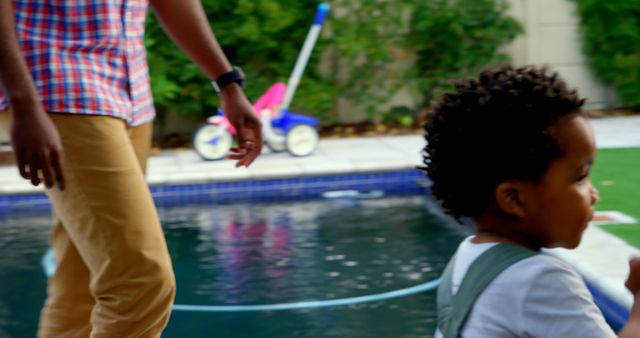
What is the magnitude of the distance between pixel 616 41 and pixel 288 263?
5700 millimetres

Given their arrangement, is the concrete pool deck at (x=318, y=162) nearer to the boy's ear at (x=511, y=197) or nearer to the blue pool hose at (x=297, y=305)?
the blue pool hose at (x=297, y=305)

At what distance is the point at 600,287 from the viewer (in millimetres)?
3895

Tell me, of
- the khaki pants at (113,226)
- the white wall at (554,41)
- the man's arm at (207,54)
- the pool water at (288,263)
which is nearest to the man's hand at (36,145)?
the khaki pants at (113,226)

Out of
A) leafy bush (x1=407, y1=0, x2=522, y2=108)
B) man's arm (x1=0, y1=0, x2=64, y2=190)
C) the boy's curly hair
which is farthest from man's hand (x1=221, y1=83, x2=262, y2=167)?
leafy bush (x1=407, y1=0, x2=522, y2=108)

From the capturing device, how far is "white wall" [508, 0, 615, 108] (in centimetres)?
1012

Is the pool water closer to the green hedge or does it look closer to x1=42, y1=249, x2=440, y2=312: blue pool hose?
x1=42, y1=249, x2=440, y2=312: blue pool hose

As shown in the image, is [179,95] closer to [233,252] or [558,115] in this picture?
[233,252]

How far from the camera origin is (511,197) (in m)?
1.79

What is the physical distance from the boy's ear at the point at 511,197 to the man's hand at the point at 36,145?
2.84 ft

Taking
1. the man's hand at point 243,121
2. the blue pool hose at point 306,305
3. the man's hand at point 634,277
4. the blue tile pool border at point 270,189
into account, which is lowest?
the blue tile pool border at point 270,189

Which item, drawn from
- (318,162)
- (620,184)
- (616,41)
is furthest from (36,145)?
(616,41)

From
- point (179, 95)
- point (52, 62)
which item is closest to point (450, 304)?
point (52, 62)

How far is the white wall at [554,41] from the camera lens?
10117mm

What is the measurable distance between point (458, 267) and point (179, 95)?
25.4 feet
